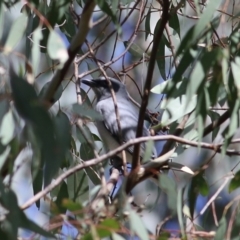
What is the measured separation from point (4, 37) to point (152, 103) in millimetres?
1726

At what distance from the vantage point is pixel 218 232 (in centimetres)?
217

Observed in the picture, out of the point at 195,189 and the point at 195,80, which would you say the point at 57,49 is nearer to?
the point at 195,80

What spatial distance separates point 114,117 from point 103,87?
9.8 inches

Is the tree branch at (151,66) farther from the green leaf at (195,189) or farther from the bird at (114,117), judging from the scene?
the bird at (114,117)

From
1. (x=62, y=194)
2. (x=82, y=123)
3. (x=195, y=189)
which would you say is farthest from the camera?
(x=62, y=194)

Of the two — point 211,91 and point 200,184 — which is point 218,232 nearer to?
point 200,184

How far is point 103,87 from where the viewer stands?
13.3 ft

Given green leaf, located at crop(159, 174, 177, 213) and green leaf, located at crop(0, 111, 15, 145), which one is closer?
green leaf, located at crop(0, 111, 15, 145)

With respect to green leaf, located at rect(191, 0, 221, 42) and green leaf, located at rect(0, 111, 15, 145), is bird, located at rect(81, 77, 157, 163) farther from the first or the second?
green leaf, located at rect(0, 111, 15, 145)

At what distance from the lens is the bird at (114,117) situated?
3691 mm

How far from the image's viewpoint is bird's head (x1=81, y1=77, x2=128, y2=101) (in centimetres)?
397

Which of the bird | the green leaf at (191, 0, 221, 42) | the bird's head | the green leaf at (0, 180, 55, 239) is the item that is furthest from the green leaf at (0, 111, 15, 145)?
the bird's head

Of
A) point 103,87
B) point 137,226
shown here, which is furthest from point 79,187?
point 103,87

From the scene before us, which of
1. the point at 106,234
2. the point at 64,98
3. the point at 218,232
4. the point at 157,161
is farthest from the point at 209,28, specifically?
the point at 64,98
